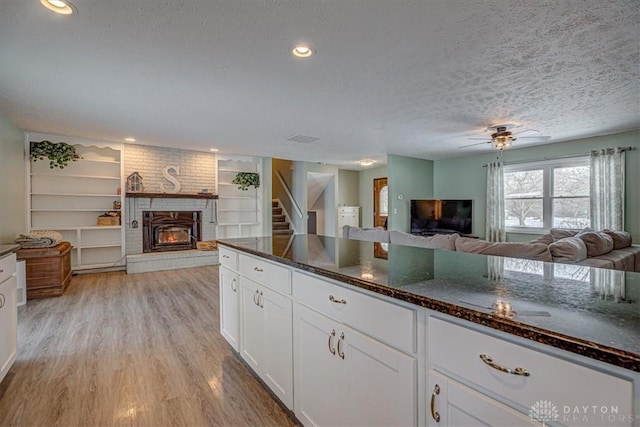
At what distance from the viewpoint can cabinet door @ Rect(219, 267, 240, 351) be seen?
2418 mm

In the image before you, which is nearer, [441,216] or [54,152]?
[54,152]

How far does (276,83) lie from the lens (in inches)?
125

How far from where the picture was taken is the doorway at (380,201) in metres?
10.2

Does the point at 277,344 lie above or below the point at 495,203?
below

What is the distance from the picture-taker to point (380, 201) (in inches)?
406

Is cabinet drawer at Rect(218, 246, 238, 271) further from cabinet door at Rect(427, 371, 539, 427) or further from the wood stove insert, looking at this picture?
the wood stove insert

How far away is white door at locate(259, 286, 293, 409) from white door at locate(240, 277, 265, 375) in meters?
0.05

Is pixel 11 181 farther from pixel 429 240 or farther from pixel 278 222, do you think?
pixel 429 240

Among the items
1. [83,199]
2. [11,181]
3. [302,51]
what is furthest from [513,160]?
[11,181]

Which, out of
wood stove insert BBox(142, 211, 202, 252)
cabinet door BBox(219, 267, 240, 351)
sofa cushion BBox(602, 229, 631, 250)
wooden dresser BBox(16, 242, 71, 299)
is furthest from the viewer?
wood stove insert BBox(142, 211, 202, 252)

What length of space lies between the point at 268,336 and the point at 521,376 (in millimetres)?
1495

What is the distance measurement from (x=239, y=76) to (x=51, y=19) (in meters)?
1.40

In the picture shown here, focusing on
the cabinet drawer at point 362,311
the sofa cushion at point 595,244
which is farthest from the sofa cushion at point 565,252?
the cabinet drawer at point 362,311

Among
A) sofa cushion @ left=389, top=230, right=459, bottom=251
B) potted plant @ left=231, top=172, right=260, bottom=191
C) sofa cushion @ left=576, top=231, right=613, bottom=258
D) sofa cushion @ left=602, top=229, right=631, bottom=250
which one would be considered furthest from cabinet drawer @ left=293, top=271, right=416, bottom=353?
potted plant @ left=231, top=172, right=260, bottom=191
